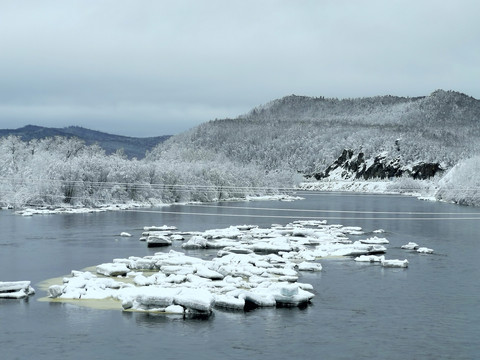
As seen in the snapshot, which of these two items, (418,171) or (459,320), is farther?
(418,171)

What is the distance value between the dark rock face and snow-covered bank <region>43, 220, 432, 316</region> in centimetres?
12814

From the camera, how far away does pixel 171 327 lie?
12016 millimetres

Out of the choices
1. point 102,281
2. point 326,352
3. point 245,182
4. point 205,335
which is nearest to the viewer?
point 326,352

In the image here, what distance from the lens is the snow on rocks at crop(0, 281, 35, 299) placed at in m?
14.2

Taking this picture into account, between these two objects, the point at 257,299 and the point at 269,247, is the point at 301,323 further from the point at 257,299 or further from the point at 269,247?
the point at 269,247

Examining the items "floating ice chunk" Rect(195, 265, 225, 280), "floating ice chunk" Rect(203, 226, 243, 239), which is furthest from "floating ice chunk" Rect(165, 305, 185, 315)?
"floating ice chunk" Rect(203, 226, 243, 239)

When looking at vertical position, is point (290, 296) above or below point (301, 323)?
above

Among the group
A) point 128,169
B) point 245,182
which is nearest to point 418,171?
point 245,182

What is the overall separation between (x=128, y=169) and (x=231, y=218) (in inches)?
644

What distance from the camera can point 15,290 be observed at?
14.4 metres

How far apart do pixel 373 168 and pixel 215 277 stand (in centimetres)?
14664

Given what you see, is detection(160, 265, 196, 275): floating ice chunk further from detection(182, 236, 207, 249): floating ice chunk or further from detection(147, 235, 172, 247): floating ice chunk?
detection(147, 235, 172, 247): floating ice chunk

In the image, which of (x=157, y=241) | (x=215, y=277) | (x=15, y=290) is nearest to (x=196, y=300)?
(x=215, y=277)

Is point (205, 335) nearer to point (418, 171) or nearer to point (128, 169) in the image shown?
point (128, 169)
